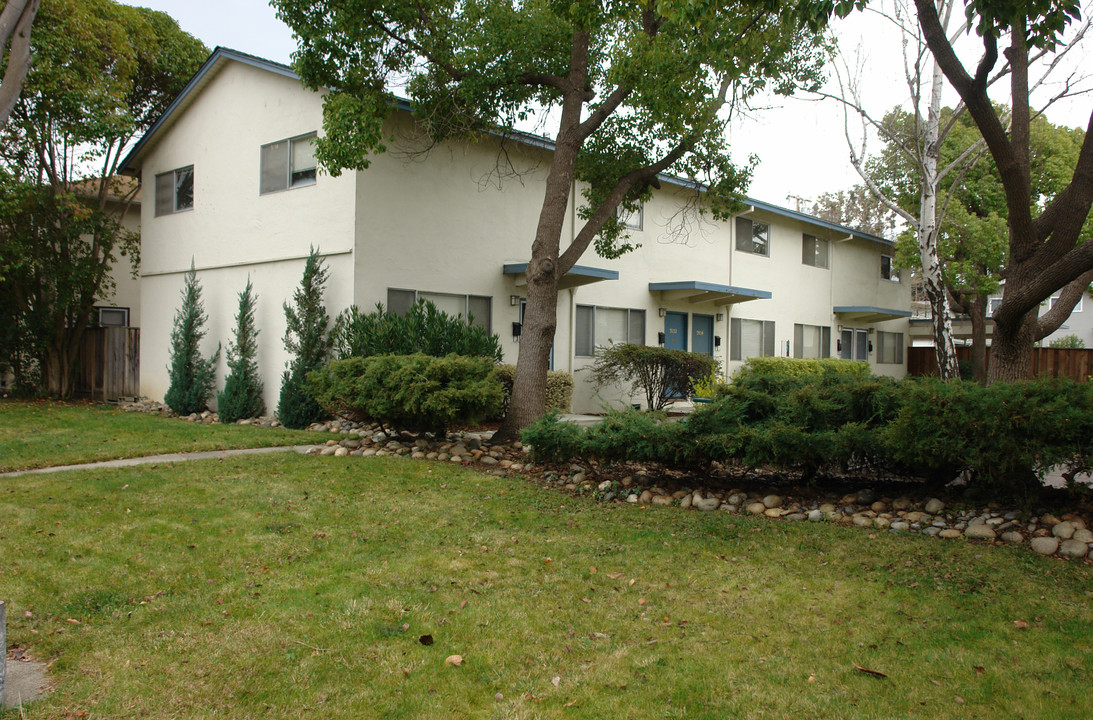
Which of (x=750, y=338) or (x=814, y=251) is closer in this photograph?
(x=750, y=338)

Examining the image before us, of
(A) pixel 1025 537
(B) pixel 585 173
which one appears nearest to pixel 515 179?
(B) pixel 585 173

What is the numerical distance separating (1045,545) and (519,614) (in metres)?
3.76

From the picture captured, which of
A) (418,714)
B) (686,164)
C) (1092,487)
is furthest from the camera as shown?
(686,164)

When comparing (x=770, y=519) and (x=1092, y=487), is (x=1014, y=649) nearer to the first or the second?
(x=1092, y=487)

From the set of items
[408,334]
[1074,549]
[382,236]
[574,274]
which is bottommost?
[1074,549]

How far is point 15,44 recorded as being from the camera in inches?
202

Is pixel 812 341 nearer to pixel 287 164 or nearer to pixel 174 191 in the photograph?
pixel 287 164

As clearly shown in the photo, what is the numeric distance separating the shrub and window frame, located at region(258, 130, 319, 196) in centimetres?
625

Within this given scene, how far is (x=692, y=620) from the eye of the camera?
420cm

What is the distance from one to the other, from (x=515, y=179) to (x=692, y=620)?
11.2m

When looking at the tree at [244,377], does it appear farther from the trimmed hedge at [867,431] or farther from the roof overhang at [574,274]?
the trimmed hedge at [867,431]

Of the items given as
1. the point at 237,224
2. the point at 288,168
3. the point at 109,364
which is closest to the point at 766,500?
the point at 288,168

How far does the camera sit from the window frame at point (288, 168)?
12812 millimetres

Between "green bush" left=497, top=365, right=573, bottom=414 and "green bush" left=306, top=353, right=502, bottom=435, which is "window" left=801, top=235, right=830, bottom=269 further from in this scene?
"green bush" left=306, top=353, right=502, bottom=435
